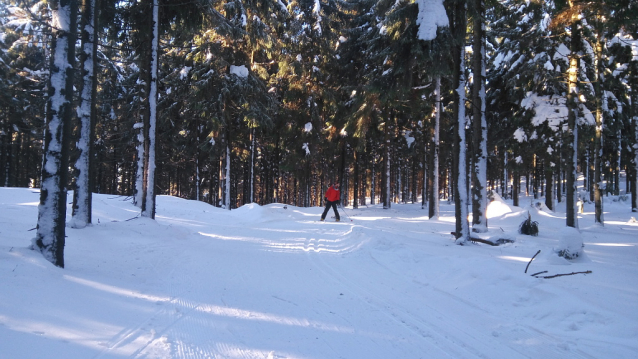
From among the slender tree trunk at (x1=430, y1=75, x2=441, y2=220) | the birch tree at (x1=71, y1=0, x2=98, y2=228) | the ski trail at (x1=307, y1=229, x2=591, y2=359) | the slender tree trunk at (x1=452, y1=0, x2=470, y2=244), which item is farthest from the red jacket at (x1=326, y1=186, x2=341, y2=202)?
the ski trail at (x1=307, y1=229, x2=591, y2=359)

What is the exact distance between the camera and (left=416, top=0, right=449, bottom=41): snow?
31.7ft

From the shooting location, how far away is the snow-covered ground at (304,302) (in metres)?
3.79

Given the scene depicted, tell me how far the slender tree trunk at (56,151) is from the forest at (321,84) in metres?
0.02

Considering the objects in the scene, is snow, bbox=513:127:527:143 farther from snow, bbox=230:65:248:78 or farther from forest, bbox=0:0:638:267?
snow, bbox=230:65:248:78

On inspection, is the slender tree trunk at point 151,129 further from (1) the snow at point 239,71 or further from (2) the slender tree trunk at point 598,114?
(2) the slender tree trunk at point 598,114

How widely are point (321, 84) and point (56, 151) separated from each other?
20074 millimetres

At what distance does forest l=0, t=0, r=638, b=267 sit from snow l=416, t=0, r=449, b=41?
5cm

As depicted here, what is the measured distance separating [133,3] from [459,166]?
11698mm

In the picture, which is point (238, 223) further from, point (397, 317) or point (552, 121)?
point (552, 121)

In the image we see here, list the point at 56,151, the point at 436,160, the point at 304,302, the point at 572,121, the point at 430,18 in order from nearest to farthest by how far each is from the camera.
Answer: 1. the point at 304,302
2. the point at 56,151
3. the point at 430,18
4. the point at 572,121
5. the point at 436,160

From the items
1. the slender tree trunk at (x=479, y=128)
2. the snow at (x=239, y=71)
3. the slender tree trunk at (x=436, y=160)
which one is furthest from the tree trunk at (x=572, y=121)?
the snow at (x=239, y=71)

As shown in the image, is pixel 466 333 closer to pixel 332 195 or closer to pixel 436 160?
pixel 332 195

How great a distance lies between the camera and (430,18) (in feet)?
32.1

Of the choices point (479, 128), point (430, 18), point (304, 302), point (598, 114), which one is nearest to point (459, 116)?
point (479, 128)
